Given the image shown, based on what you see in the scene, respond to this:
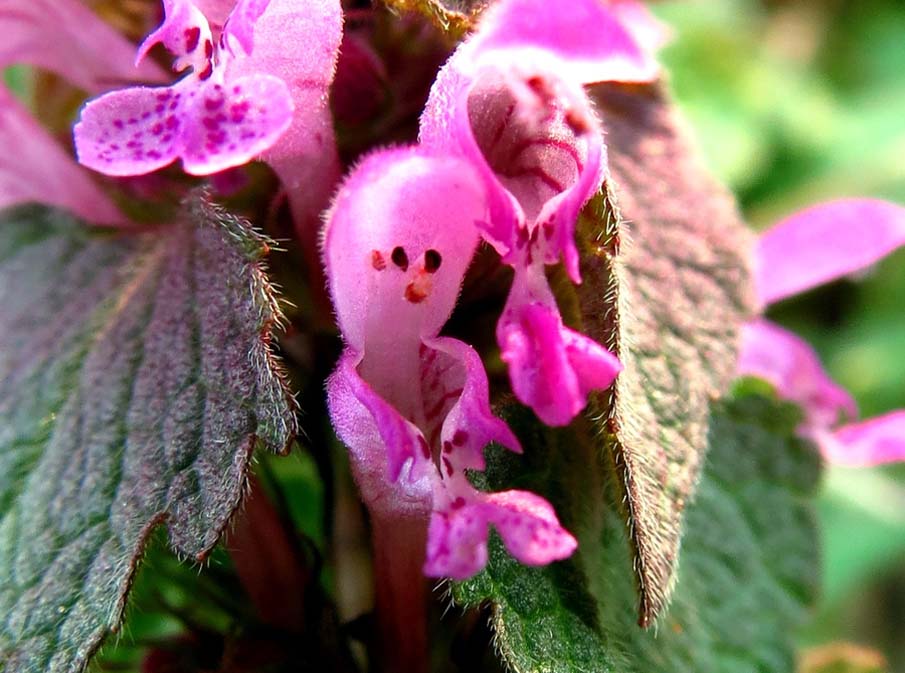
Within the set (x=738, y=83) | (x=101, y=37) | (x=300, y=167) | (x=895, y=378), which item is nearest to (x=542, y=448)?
(x=300, y=167)

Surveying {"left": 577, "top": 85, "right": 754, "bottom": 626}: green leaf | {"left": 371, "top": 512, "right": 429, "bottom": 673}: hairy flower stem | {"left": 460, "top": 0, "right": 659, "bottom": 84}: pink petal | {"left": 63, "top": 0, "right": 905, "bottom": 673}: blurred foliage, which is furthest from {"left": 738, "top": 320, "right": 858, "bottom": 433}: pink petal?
{"left": 63, "top": 0, "right": 905, "bottom": 673}: blurred foliage

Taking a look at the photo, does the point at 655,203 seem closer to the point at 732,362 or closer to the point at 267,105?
the point at 732,362

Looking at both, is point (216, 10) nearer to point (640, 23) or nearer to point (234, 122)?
point (234, 122)

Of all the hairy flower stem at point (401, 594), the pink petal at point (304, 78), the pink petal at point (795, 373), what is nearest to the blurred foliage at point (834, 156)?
the pink petal at point (795, 373)

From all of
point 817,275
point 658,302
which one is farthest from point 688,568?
point 817,275

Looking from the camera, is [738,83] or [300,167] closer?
[300,167]

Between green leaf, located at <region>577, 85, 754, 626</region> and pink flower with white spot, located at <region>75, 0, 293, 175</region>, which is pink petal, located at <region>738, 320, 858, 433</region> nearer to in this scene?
green leaf, located at <region>577, 85, 754, 626</region>
